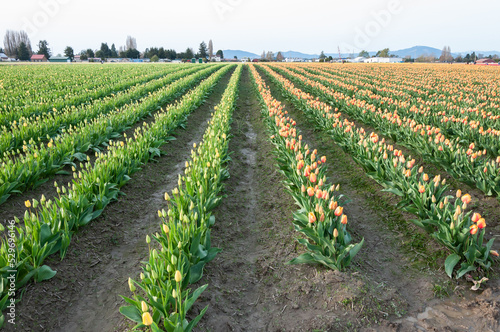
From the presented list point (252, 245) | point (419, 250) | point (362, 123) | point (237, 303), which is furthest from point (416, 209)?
point (362, 123)

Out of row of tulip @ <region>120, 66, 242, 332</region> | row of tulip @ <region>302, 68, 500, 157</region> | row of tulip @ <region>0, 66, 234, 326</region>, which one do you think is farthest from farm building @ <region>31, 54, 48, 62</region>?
row of tulip @ <region>120, 66, 242, 332</region>

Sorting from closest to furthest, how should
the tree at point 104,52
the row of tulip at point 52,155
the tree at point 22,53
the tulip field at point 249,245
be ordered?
the tulip field at point 249,245, the row of tulip at point 52,155, the tree at point 22,53, the tree at point 104,52

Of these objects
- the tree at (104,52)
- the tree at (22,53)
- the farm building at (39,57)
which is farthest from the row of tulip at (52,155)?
the tree at (104,52)

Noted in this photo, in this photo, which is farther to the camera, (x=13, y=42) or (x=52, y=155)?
(x=13, y=42)

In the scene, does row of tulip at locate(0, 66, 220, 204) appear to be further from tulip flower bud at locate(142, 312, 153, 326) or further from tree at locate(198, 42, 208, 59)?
tree at locate(198, 42, 208, 59)

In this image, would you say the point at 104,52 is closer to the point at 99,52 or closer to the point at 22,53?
the point at 99,52

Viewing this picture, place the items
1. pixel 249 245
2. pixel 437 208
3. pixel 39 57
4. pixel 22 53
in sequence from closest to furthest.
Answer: pixel 437 208 → pixel 249 245 → pixel 22 53 → pixel 39 57

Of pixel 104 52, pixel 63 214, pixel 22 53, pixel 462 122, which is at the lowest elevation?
pixel 63 214

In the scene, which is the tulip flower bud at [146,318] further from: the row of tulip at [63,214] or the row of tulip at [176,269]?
the row of tulip at [63,214]

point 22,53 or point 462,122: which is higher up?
point 22,53

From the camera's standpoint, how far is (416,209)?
4258 mm

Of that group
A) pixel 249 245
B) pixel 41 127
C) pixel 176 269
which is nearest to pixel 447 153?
pixel 249 245

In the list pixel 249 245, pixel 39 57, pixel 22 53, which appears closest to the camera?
pixel 249 245

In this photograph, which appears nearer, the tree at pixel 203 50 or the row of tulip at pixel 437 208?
the row of tulip at pixel 437 208
